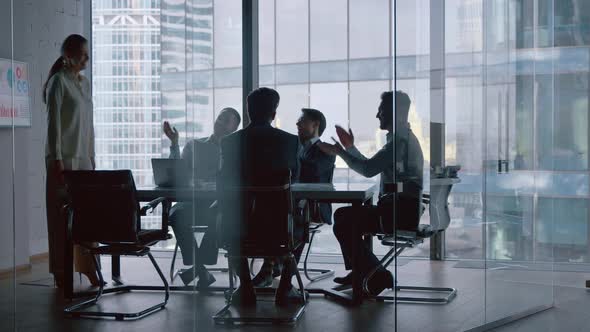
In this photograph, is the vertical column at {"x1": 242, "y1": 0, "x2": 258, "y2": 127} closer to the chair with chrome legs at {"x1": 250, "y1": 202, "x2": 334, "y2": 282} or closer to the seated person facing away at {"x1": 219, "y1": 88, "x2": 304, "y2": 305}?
the chair with chrome legs at {"x1": 250, "y1": 202, "x2": 334, "y2": 282}

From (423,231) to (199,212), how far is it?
1.12 metres

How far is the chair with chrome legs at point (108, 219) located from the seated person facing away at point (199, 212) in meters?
0.58

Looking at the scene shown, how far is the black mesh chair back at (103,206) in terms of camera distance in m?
4.34

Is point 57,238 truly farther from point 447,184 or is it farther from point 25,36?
point 447,184

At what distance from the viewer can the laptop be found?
147 inches

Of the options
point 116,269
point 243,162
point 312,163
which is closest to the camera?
point 243,162

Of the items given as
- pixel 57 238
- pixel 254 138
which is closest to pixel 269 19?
pixel 254 138

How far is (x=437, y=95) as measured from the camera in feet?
12.3

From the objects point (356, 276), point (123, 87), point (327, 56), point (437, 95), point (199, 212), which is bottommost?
point (356, 276)

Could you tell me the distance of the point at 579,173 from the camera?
656 cm

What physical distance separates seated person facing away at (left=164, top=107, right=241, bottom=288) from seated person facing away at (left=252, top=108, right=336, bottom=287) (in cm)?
79

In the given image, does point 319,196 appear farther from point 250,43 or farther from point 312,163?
point 250,43

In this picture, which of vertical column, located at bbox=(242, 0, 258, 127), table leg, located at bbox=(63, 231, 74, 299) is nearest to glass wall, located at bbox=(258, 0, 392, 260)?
vertical column, located at bbox=(242, 0, 258, 127)

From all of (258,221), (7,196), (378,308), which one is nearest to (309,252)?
(378,308)
